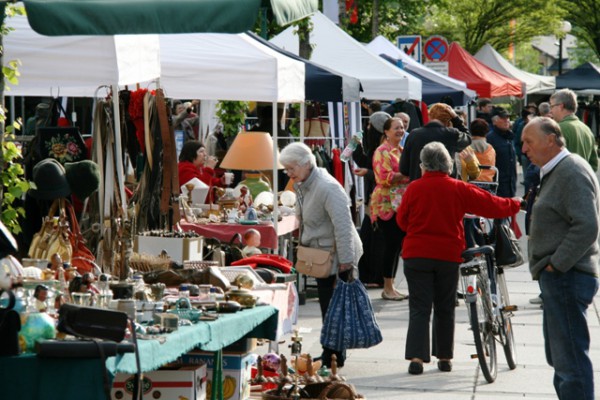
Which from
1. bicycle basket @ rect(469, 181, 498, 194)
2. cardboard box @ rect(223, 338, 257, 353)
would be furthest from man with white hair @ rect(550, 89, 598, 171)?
cardboard box @ rect(223, 338, 257, 353)

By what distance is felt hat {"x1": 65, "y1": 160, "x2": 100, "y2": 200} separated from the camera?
23.3 ft

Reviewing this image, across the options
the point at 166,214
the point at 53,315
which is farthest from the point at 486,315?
the point at 53,315

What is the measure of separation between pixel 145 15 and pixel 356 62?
11.8 m

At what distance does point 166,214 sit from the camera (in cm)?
948

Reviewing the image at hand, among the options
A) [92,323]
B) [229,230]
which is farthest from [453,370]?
[92,323]

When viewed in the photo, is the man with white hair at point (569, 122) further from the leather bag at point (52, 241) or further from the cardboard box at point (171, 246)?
the leather bag at point (52, 241)

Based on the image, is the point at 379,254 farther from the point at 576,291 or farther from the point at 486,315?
the point at 576,291

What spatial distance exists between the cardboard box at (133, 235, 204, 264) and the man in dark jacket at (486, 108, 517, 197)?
25.5 feet

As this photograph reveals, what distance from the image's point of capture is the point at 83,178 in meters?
7.11

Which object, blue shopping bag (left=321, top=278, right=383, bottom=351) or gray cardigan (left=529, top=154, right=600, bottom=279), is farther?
blue shopping bag (left=321, top=278, right=383, bottom=351)

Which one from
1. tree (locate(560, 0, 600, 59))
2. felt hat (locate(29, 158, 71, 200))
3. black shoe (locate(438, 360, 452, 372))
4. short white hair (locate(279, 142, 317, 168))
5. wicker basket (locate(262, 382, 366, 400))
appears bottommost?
black shoe (locate(438, 360, 452, 372))

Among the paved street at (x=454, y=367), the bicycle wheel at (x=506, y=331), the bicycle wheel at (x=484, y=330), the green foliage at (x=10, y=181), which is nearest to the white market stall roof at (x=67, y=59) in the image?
the green foliage at (x=10, y=181)

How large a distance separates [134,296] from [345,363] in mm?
3742

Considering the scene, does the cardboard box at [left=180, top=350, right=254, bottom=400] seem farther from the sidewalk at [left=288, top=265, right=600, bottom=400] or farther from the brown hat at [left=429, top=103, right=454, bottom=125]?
the brown hat at [left=429, top=103, right=454, bottom=125]
